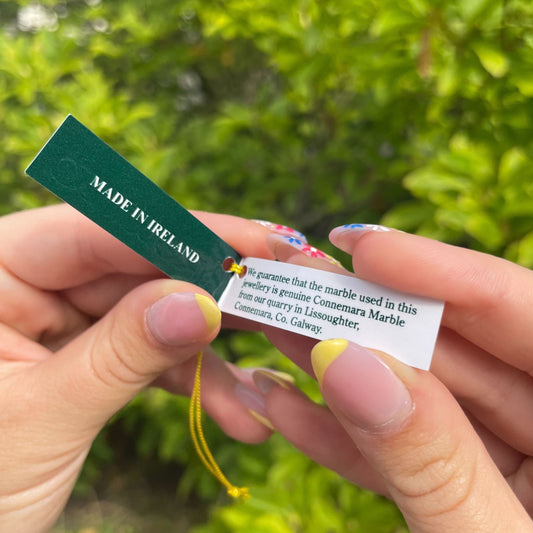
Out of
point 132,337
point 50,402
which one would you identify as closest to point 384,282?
point 132,337

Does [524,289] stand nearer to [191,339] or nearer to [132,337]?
[191,339]

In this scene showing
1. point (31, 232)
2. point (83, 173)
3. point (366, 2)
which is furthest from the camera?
point (366, 2)

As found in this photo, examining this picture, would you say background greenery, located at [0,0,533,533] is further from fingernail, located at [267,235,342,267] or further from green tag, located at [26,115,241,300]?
green tag, located at [26,115,241,300]

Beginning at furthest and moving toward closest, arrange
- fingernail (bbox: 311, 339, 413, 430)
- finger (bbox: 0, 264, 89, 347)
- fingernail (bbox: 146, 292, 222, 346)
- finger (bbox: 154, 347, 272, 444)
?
finger (bbox: 154, 347, 272, 444) → finger (bbox: 0, 264, 89, 347) → fingernail (bbox: 146, 292, 222, 346) → fingernail (bbox: 311, 339, 413, 430)

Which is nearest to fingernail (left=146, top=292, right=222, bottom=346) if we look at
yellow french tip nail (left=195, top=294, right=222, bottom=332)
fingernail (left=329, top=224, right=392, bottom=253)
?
yellow french tip nail (left=195, top=294, right=222, bottom=332)

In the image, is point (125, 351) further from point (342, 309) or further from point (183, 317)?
point (342, 309)

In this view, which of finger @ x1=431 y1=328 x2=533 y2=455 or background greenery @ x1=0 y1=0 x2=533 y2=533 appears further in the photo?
background greenery @ x1=0 y1=0 x2=533 y2=533
